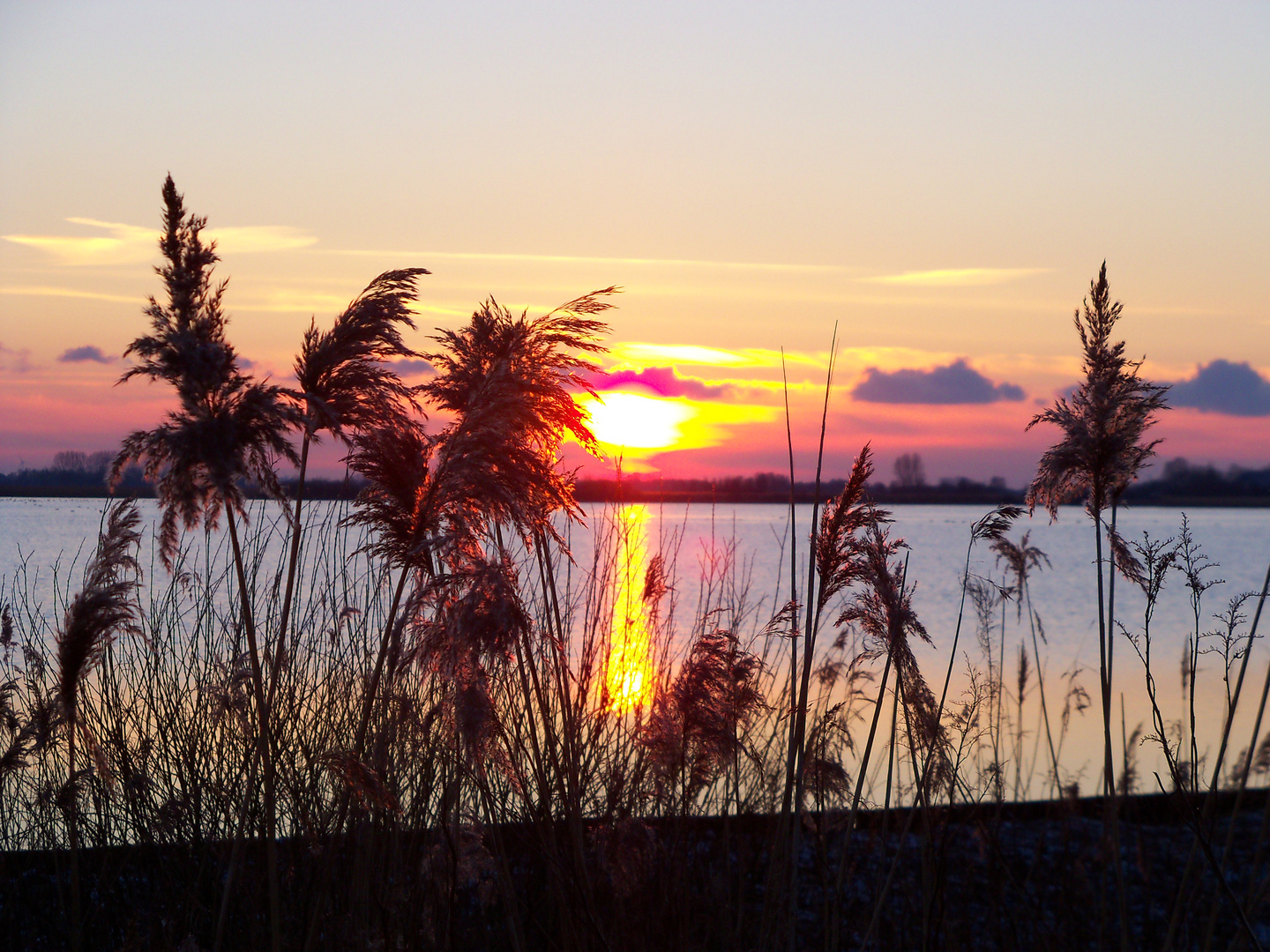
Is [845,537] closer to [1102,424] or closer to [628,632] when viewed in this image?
[1102,424]

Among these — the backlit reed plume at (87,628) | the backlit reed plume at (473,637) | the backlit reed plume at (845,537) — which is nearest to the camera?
the backlit reed plume at (473,637)

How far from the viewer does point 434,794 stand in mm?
4340

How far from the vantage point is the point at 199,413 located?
2.11m

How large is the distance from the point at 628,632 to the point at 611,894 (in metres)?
2.25

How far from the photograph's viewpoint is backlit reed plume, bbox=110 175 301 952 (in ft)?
6.84

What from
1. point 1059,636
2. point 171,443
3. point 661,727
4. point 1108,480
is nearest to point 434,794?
point 661,727

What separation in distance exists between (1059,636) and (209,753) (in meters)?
14.0

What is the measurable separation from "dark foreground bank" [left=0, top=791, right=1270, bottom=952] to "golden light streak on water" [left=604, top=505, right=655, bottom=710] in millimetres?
815

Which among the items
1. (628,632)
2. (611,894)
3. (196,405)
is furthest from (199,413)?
(628,632)

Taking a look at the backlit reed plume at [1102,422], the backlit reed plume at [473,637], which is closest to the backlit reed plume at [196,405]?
the backlit reed plume at [473,637]

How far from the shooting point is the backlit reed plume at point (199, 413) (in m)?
2.09

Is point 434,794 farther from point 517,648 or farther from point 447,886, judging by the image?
point 517,648

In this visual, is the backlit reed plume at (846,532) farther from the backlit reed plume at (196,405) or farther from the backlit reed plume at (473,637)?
the backlit reed plume at (196,405)

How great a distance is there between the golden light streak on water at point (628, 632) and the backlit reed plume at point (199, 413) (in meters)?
2.63
